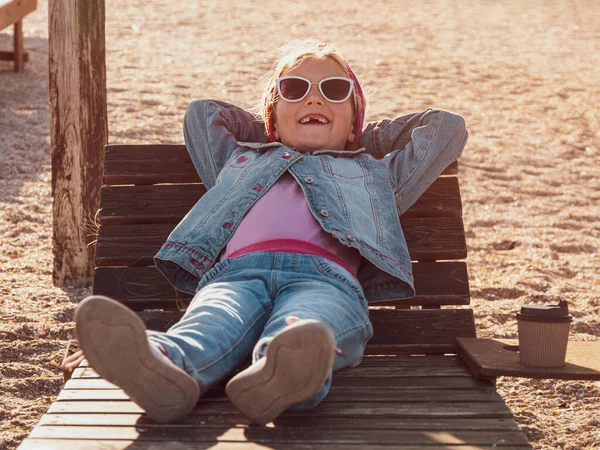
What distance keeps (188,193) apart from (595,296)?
245 cm

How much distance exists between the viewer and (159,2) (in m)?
15.2

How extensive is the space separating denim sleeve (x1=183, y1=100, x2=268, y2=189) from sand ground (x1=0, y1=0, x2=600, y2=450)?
3.50 ft

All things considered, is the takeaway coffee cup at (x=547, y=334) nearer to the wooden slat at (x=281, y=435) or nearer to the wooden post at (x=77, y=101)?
the wooden slat at (x=281, y=435)

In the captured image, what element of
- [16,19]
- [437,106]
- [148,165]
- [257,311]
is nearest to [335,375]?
[257,311]

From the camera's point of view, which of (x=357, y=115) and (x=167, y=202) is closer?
(x=357, y=115)

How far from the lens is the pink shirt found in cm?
312

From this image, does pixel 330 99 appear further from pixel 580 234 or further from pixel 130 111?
pixel 130 111

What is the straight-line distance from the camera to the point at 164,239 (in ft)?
12.0

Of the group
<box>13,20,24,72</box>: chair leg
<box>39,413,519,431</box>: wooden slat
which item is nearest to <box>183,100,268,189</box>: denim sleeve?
<box>39,413,519,431</box>: wooden slat

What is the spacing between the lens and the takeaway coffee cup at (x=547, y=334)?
9.02 feet

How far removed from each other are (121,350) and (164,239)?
141 cm

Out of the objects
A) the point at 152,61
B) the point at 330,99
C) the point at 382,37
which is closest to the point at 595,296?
the point at 330,99

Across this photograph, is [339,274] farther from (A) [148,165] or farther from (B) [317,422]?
(A) [148,165]

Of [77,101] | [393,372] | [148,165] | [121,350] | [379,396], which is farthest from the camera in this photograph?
[77,101]
